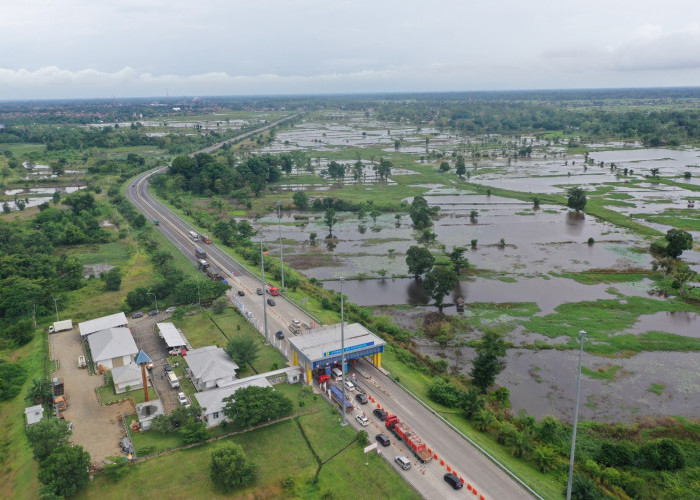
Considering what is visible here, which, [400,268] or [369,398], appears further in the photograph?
[400,268]

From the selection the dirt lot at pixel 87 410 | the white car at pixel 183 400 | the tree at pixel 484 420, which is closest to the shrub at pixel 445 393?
the tree at pixel 484 420

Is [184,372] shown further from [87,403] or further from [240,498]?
[240,498]

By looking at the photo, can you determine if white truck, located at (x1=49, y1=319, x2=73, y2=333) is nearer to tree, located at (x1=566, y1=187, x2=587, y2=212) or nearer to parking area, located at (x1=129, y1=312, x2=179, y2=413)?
parking area, located at (x1=129, y1=312, x2=179, y2=413)

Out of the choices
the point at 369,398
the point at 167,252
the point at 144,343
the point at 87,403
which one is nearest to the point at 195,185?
the point at 167,252

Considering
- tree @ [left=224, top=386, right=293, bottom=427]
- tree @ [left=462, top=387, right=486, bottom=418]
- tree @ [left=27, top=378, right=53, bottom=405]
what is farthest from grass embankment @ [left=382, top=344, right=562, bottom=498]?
tree @ [left=27, top=378, right=53, bottom=405]

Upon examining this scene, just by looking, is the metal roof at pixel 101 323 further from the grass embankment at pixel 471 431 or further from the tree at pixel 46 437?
the grass embankment at pixel 471 431

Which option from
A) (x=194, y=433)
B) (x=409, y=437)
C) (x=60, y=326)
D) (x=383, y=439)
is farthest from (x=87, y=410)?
(x=409, y=437)

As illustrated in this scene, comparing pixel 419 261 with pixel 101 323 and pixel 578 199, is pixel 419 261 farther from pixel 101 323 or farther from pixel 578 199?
pixel 578 199
